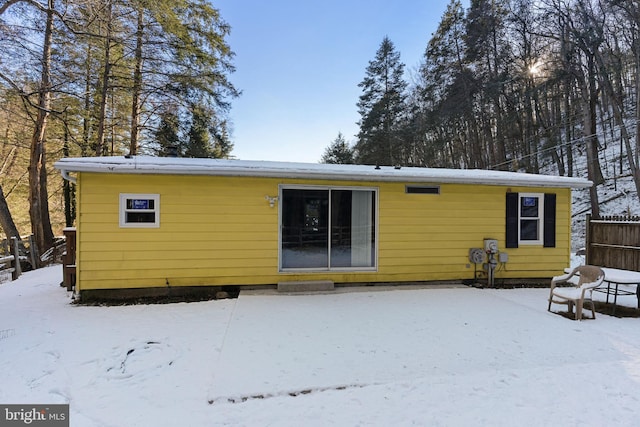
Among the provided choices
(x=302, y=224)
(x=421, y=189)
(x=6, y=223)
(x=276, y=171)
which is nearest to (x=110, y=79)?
(x=6, y=223)

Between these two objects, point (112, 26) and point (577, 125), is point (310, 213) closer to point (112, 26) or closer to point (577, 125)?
point (112, 26)

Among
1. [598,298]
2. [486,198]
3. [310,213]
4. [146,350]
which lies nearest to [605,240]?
[598,298]

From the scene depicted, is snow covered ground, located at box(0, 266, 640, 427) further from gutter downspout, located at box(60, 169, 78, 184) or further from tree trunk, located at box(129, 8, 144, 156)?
tree trunk, located at box(129, 8, 144, 156)

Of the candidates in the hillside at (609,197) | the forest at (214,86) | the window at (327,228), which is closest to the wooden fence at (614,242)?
the forest at (214,86)

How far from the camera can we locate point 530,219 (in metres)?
6.41

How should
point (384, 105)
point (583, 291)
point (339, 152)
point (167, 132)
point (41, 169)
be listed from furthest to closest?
point (339, 152)
point (384, 105)
point (167, 132)
point (41, 169)
point (583, 291)

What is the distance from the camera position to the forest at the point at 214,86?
9031 millimetres

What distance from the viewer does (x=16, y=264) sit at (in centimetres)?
756

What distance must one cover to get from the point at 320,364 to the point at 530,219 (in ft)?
18.3

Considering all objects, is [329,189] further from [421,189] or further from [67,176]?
[67,176]

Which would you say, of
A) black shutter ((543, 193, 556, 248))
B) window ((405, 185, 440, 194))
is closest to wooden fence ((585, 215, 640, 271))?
black shutter ((543, 193, 556, 248))

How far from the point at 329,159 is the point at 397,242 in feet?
58.0

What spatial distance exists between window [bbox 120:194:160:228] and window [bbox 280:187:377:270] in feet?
6.79

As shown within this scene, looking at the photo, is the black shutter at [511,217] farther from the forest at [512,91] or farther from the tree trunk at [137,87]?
the tree trunk at [137,87]
